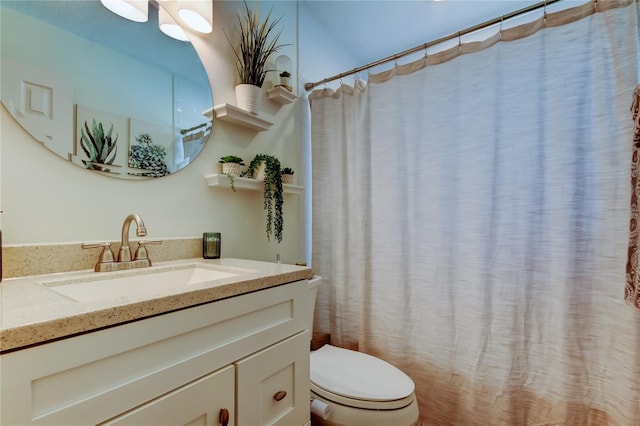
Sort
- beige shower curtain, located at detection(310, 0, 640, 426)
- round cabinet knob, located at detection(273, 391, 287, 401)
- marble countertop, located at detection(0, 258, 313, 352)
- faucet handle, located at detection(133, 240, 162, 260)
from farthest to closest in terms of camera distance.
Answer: beige shower curtain, located at detection(310, 0, 640, 426)
faucet handle, located at detection(133, 240, 162, 260)
round cabinet knob, located at detection(273, 391, 287, 401)
marble countertop, located at detection(0, 258, 313, 352)

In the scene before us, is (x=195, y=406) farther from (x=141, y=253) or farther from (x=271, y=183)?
(x=271, y=183)

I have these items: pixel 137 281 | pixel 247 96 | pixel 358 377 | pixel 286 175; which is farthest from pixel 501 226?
pixel 137 281

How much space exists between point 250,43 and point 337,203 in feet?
3.25

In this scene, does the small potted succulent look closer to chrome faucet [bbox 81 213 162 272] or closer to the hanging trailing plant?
the hanging trailing plant

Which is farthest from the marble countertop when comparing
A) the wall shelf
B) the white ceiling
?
the white ceiling

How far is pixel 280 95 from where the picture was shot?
1629mm

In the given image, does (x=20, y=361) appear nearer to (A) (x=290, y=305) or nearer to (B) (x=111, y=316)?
(B) (x=111, y=316)

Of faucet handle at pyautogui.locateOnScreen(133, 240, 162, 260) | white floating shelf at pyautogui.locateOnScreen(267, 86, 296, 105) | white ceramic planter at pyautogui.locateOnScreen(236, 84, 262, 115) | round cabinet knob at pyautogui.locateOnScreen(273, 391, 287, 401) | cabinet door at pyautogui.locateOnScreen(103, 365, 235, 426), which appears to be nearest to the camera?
cabinet door at pyautogui.locateOnScreen(103, 365, 235, 426)

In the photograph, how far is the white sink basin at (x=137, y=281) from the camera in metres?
0.78

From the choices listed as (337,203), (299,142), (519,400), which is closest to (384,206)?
(337,203)

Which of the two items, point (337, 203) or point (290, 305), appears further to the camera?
point (337, 203)

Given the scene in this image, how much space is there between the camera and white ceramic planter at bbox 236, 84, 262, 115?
1.41m

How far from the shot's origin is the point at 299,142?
192 cm

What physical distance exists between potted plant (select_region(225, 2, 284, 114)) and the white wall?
51 millimetres
